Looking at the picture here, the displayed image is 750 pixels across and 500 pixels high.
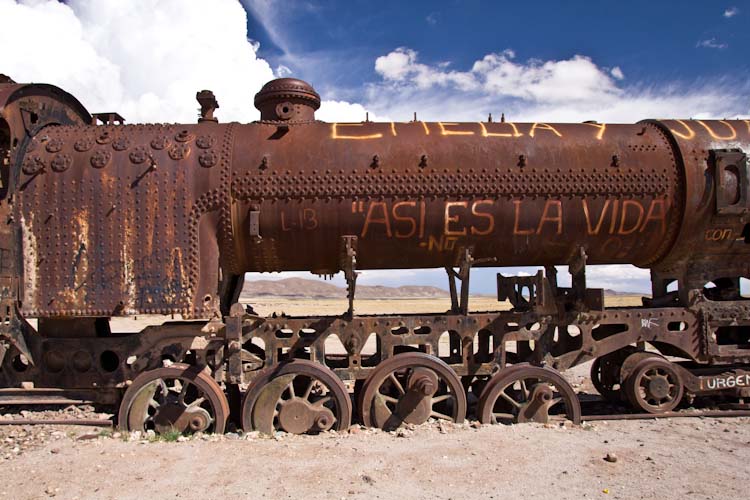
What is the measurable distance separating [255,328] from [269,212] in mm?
1445

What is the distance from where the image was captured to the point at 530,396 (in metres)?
6.76

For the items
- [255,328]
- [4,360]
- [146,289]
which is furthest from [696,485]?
[4,360]

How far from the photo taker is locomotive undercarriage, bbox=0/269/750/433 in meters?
6.48

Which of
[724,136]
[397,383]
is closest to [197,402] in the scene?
[397,383]

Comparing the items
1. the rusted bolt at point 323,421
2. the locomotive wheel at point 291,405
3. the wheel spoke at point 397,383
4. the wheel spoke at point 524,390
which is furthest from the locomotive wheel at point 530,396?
the rusted bolt at point 323,421

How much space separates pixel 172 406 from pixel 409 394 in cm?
283

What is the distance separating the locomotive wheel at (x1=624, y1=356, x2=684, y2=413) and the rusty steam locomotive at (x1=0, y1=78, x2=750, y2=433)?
29 millimetres

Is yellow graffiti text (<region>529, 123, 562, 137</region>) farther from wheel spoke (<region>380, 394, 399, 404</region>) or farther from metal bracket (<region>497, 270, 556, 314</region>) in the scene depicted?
wheel spoke (<region>380, 394, 399, 404</region>)

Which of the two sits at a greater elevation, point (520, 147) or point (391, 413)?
point (520, 147)

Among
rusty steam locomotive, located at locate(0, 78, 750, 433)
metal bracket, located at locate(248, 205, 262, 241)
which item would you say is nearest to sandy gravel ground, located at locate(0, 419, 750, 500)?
rusty steam locomotive, located at locate(0, 78, 750, 433)

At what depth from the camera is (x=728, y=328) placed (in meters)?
7.82

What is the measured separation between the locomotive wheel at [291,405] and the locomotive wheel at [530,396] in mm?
1743

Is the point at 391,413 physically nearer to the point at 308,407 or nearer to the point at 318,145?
the point at 308,407

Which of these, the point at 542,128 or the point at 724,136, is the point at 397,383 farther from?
the point at 724,136
